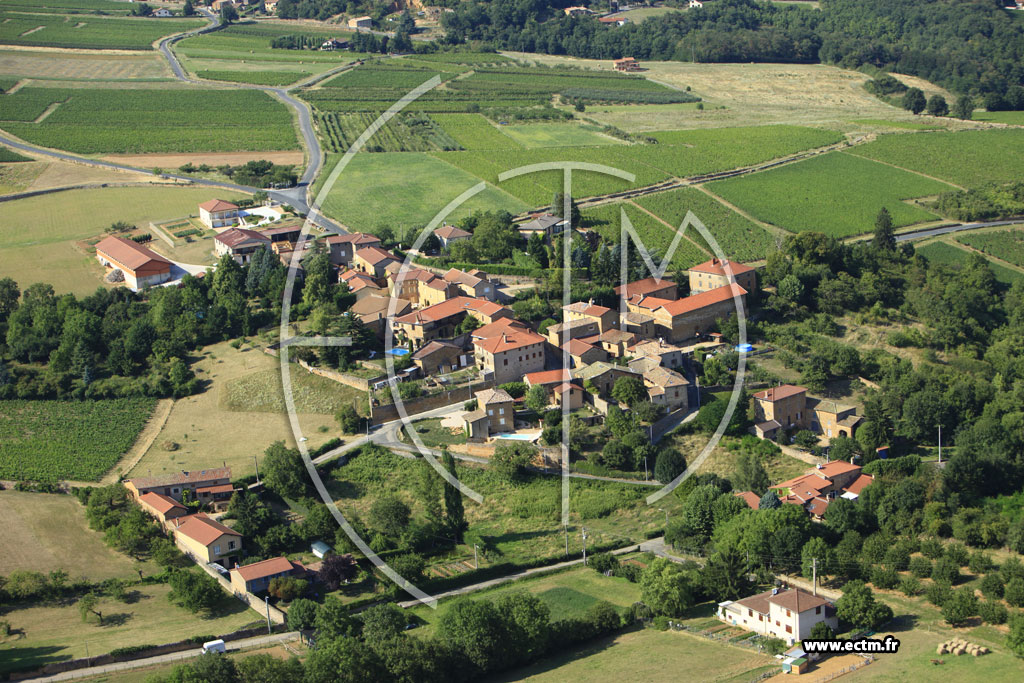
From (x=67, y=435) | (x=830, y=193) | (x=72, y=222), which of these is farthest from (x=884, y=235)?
(x=72, y=222)

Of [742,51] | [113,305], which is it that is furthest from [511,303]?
[742,51]

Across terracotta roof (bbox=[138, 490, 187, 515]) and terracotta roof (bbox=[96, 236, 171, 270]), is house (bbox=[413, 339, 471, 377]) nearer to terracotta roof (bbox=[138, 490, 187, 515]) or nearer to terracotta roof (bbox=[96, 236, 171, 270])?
terracotta roof (bbox=[138, 490, 187, 515])

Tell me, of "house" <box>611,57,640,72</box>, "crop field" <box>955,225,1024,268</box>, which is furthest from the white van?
"house" <box>611,57,640,72</box>

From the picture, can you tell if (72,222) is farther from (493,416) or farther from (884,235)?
(884,235)

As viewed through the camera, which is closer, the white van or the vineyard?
the white van

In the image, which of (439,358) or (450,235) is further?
(450,235)
